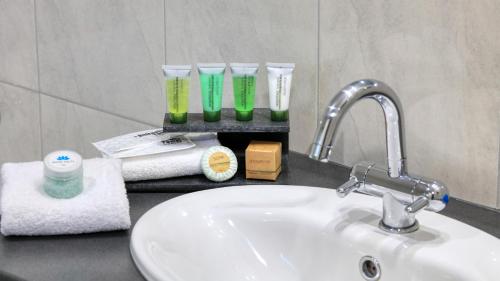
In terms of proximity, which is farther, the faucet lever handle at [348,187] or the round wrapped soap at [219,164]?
the round wrapped soap at [219,164]

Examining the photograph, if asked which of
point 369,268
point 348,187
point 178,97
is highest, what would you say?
point 178,97

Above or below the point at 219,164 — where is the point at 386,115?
above

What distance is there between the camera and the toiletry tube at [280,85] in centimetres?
128

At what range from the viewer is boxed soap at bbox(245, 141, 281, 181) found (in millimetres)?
1235

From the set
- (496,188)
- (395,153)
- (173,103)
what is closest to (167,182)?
(173,103)

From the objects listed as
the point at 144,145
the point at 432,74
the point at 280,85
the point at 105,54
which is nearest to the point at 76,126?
the point at 105,54

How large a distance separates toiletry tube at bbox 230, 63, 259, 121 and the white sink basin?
163mm

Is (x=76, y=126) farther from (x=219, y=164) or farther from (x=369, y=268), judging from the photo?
(x=369, y=268)

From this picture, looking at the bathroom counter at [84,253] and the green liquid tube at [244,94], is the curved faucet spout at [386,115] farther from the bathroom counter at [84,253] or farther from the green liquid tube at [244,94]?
the green liquid tube at [244,94]

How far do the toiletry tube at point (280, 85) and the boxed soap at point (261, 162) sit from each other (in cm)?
8

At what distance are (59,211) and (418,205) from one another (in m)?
0.49

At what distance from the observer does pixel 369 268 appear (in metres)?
1.02

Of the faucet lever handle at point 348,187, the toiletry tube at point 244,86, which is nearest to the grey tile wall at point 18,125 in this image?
the toiletry tube at point 244,86

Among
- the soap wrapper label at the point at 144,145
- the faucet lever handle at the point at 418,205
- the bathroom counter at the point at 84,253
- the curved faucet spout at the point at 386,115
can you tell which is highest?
the curved faucet spout at the point at 386,115
